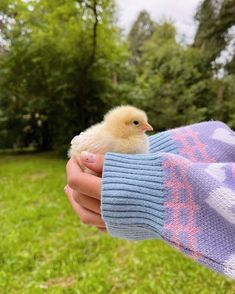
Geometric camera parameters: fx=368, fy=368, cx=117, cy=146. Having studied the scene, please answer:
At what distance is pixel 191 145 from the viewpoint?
1015 mm

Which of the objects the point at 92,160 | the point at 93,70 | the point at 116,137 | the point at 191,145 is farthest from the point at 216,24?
the point at 92,160

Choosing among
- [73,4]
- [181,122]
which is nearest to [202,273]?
[181,122]

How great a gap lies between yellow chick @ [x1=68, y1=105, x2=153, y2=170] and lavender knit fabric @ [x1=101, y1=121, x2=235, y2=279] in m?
0.04

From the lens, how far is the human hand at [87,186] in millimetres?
816

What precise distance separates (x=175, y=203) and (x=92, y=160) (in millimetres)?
202

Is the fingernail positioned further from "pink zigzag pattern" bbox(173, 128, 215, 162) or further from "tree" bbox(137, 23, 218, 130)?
"tree" bbox(137, 23, 218, 130)

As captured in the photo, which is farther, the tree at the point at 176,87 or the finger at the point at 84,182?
the tree at the point at 176,87

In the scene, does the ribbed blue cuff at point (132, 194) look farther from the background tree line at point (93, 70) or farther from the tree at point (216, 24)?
the tree at point (216, 24)

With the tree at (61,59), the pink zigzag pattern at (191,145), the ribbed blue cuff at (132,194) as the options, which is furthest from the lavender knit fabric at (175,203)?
the tree at (61,59)

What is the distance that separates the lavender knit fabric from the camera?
0.74 metres

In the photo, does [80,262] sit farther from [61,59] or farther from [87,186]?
[61,59]

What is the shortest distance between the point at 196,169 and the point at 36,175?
5332 mm

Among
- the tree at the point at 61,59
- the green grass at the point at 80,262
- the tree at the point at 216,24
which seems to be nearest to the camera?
the green grass at the point at 80,262

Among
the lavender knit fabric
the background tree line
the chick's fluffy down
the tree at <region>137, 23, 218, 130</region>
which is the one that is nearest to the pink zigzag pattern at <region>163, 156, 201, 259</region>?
the lavender knit fabric
